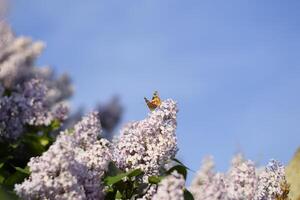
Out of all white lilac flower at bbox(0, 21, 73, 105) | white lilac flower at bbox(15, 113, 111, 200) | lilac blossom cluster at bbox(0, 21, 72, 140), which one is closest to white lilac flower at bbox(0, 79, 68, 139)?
lilac blossom cluster at bbox(0, 21, 72, 140)

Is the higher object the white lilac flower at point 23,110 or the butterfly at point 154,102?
the white lilac flower at point 23,110

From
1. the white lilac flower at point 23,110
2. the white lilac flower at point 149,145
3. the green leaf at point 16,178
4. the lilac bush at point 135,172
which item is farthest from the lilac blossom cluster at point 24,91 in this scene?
the white lilac flower at point 149,145

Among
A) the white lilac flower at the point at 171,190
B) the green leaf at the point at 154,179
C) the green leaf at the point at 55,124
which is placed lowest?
the white lilac flower at the point at 171,190

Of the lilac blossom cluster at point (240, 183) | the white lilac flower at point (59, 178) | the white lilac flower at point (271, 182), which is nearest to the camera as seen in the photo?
the lilac blossom cluster at point (240, 183)

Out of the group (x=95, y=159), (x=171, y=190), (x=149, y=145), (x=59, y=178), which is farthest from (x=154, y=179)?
(x=171, y=190)

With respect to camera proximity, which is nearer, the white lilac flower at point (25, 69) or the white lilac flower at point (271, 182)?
the white lilac flower at point (271, 182)

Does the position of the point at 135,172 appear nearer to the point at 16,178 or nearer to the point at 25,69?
the point at 16,178

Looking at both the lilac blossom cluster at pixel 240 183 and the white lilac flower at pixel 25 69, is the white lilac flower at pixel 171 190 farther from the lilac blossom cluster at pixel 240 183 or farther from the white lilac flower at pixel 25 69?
the white lilac flower at pixel 25 69

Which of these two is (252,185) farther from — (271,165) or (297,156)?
(297,156)
